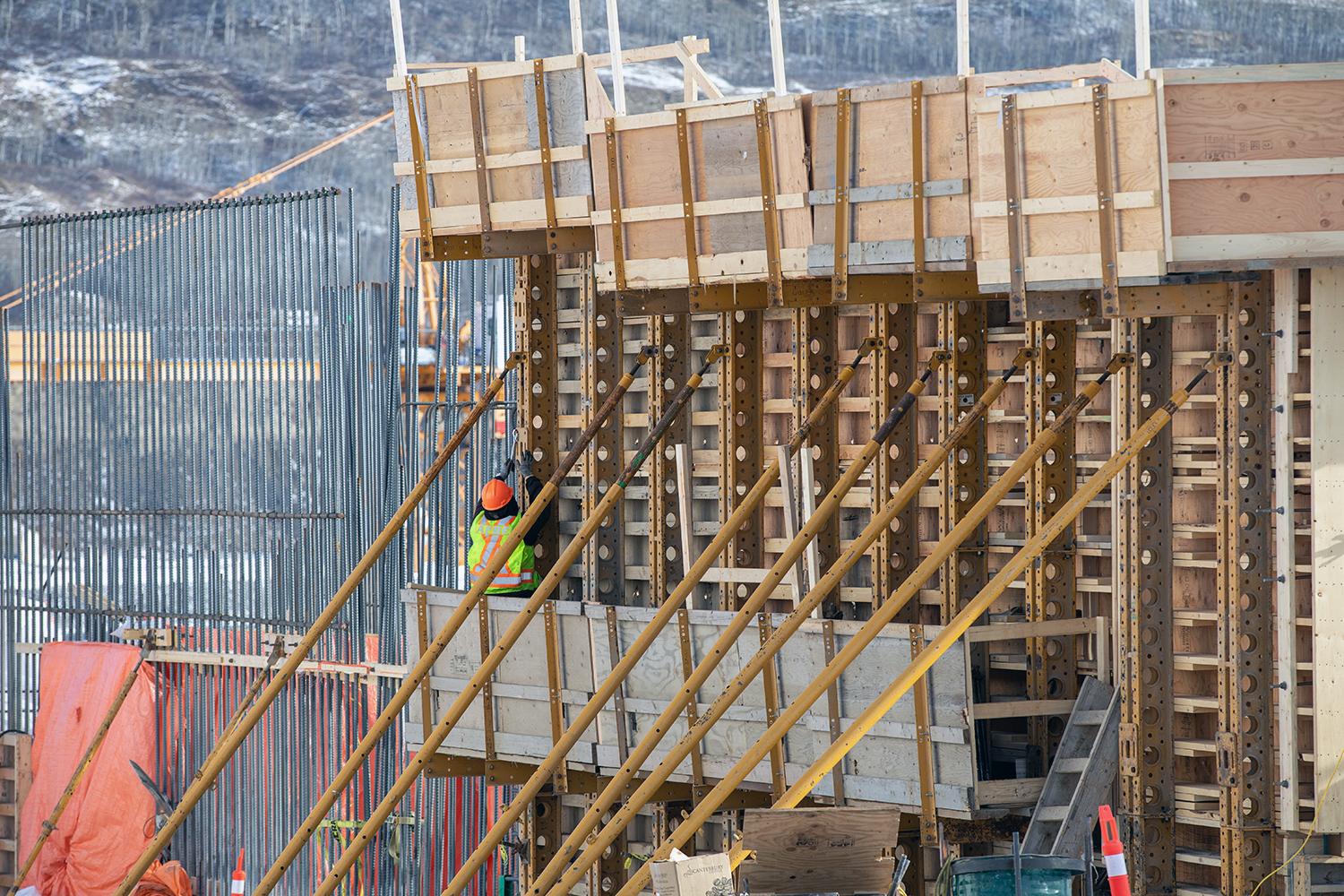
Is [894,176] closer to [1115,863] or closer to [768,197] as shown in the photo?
[768,197]

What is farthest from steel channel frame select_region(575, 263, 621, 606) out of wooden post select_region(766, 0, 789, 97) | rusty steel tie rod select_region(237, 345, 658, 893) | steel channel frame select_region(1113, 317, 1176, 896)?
steel channel frame select_region(1113, 317, 1176, 896)

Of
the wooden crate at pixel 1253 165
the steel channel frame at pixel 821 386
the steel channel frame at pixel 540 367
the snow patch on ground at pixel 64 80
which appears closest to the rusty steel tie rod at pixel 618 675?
the steel channel frame at pixel 821 386

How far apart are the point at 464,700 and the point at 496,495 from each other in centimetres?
225

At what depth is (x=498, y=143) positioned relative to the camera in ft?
48.4

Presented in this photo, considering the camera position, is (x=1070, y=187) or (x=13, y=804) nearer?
(x=1070, y=187)

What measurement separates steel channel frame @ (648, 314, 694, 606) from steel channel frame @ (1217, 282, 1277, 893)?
4911 millimetres

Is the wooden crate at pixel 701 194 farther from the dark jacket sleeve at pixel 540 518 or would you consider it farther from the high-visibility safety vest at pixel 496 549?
the high-visibility safety vest at pixel 496 549

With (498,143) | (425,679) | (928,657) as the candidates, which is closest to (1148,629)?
(928,657)

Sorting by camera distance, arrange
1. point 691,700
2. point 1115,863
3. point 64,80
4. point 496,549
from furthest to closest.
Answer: point 64,80, point 496,549, point 691,700, point 1115,863

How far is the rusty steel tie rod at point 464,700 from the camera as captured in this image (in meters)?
14.1

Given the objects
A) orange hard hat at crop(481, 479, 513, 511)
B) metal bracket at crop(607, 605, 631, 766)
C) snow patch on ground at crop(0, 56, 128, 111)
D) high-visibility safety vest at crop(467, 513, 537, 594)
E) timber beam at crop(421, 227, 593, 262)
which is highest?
snow patch on ground at crop(0, 56, 128, 111)

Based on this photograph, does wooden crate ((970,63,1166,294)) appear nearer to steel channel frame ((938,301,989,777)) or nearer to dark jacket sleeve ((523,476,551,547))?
steel channel frame ((938,301,989,777))

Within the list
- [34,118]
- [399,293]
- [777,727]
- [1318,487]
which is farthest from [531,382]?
[34,118]

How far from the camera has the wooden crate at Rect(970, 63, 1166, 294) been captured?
11375 millimetres
